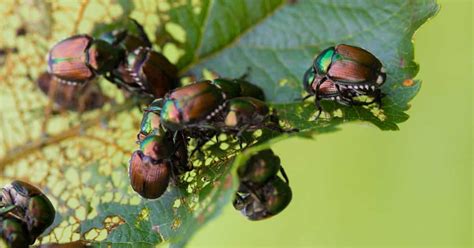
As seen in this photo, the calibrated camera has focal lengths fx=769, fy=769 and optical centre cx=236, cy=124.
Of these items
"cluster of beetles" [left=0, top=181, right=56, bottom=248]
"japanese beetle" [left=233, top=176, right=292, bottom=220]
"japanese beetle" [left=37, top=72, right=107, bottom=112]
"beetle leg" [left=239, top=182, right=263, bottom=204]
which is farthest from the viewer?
"japanese beetle" [left=37, top=72, right=107, bottom=112]

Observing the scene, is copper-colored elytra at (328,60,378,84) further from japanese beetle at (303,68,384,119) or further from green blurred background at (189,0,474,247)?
green blurred background at (189,0,474,247)

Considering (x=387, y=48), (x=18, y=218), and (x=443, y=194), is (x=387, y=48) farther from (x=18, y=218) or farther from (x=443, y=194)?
(x=18, y=218)

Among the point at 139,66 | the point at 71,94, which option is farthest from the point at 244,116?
the point at 71,94

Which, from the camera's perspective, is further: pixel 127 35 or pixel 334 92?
pixel 127 35

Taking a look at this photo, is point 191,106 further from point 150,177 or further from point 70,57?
point 70,57

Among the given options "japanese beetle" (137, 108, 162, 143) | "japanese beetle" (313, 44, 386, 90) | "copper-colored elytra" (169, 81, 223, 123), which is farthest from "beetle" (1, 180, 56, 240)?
"japanese beetle" (313, 44, 386, 90)

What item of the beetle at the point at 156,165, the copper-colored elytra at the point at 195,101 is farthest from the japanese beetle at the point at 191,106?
the beetle at the point at 156,165

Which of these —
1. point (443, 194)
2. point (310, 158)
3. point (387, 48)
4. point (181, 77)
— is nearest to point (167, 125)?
point (181, 77)
